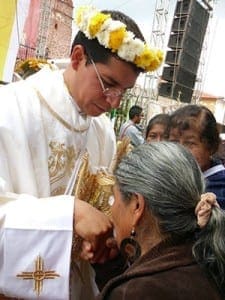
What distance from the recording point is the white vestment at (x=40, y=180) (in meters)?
1.73

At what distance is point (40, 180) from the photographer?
1.98 metres

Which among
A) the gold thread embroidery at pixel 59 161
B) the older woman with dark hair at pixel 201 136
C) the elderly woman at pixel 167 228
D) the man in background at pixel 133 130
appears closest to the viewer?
the elderly woman at pixel 167 228

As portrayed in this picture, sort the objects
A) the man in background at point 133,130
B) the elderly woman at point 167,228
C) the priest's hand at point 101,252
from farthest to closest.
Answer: the man in background at point 133,130 → the priest's hand at point 101,252 → the elderly woman at point 167,228

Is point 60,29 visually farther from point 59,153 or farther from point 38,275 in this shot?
point 38,275

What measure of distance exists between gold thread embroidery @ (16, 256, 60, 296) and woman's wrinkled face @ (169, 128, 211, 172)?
135cm

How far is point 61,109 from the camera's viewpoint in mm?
2068

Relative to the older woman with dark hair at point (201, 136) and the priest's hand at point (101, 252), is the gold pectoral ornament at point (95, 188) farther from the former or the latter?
the older woman with dark hair at point (201, 136)

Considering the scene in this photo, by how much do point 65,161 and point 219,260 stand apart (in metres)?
0.89

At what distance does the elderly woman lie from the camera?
138cm

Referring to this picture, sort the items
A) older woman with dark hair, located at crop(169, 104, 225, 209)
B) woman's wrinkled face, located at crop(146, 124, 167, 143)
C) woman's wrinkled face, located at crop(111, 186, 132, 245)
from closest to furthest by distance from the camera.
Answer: woman's wrinkled face, located at crop(111, 186, 132, 245), older woman with dark hair, located at crop(169, 104, 225, 209), woman's wrinkled face, located at crop(146, 124, 167, 143)

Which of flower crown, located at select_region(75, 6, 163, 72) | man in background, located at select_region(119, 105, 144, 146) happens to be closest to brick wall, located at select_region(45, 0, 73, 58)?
man in background, located at select_region(119, 105, 144, 146)

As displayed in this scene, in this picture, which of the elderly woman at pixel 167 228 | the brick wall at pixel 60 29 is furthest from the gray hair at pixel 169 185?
the brick wall at pixel 60 29

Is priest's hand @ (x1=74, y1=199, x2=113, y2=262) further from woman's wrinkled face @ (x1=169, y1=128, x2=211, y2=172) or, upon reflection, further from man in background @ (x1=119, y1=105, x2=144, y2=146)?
man in background @ (x1=119, y1=105, x2=144, y2=146)

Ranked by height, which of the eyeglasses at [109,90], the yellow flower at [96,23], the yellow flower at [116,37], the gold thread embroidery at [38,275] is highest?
the yellow flower at [96,23]
